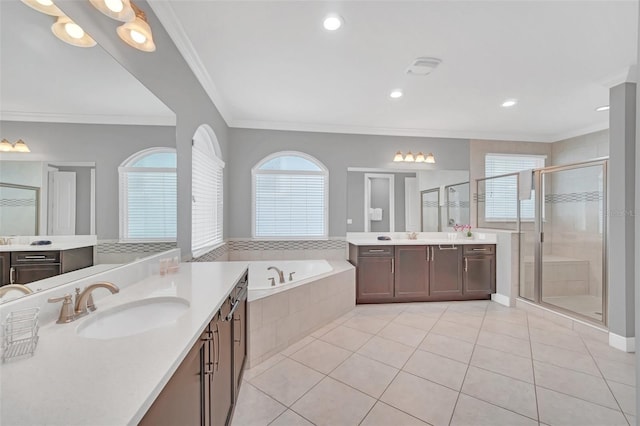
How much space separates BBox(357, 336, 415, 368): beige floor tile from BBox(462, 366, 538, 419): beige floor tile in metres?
0.50

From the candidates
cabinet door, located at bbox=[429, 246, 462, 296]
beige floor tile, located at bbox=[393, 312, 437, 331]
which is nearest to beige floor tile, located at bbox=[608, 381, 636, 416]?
beige floor tile, located at bbox=[393, 312, 437, 331]

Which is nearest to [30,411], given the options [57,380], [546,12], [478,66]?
[57,380]

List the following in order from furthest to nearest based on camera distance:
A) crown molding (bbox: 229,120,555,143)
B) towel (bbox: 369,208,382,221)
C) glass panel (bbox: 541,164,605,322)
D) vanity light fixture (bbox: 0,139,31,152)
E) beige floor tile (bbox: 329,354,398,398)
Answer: towel (bbox: 369,208,382,221) → crown molding (bbox: 229,120,555,143) → glass panel (bbox: 541,164,605,322) → beige floor tile (bbox: 329,354,398,398) → vanity light fixture (bbox: 0,139,31,152)

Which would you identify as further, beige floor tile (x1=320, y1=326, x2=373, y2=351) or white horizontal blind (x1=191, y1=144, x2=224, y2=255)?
white horizontal blind (x1=191, y1=144, x2=224, y2=255)

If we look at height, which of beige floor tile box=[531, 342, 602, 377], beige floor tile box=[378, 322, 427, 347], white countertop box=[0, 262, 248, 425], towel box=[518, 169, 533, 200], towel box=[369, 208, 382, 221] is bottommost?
beige floor tile box=[531, 342, 602, 377]

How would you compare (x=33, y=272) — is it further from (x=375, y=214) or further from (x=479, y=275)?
(x=479, y=275)

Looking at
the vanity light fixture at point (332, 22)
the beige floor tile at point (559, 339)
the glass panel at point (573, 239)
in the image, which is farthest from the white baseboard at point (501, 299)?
the vanity light fixture at point (332, 22)

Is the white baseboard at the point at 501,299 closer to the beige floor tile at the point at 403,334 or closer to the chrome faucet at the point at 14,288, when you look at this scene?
the beige floor tile at the point at 403,334

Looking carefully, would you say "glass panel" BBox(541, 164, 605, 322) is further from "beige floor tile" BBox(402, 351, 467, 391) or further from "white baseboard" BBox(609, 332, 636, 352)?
"beige floor tile" BBox(402, 351, 467, 391)

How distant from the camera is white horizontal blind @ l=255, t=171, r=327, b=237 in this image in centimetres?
427

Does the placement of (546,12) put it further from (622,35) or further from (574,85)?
(574,85)

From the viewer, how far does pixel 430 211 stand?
176 inches

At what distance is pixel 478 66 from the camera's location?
260 cm

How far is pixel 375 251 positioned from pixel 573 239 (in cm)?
246
